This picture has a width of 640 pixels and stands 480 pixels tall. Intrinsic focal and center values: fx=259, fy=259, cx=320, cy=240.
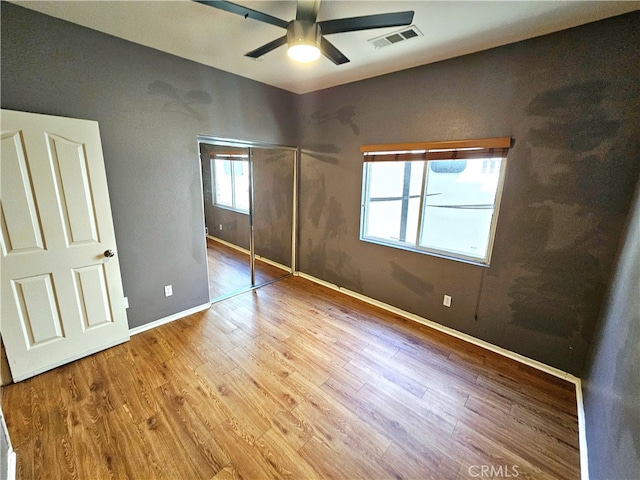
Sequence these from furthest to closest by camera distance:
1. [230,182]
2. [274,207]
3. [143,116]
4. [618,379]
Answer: [230,182]
[274,207]
[143,116]
[618,379]

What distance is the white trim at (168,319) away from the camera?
2.60 metres

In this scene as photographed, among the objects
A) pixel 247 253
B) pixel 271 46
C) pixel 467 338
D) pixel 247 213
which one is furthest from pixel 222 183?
pixel 467 338

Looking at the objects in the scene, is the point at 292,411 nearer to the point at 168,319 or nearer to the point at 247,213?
the point at 168,319

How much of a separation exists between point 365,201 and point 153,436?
285 cm

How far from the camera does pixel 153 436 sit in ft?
5.22

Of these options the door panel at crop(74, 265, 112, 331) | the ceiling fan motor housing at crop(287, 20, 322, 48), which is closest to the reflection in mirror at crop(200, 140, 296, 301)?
the door panel at crop(74, 265, 112, 331)

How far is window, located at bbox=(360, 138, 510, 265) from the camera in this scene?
236 cm

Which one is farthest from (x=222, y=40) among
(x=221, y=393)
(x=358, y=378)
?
(x=358, y=378)

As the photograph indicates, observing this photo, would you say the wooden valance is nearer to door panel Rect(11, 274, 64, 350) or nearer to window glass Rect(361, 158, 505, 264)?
window glass Rect(361, 158, 505, 264)

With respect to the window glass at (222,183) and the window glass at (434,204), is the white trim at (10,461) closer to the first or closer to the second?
the window glass at (434,204)

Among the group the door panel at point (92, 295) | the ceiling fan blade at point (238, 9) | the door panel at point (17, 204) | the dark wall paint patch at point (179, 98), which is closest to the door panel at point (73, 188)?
the door panel at point (17, 204)

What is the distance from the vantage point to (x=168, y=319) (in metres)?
2.81

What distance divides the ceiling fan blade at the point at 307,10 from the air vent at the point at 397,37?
835 mm

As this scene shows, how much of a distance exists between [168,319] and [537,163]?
376 centimetres
